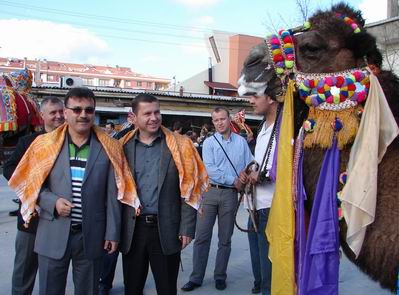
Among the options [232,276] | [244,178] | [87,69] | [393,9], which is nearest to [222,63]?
[393,9]

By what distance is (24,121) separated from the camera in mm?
6703

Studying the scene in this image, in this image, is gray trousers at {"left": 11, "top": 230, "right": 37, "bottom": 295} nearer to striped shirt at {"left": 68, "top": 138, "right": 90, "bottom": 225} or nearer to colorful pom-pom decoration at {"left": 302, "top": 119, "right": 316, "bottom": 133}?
striped shirt at {"left": 68, "top": 138, "right": 90, "bottom": 225}

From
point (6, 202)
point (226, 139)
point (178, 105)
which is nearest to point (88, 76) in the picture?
point (178, 105)

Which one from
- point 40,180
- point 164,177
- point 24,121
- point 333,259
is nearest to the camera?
point 333,259

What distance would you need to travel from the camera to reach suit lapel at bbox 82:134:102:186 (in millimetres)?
3105

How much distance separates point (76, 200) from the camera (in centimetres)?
311

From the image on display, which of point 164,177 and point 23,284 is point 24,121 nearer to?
point 23,284

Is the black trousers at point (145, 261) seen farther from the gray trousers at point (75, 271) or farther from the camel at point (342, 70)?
the camel at point (342, 70)

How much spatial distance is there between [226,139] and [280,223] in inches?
115

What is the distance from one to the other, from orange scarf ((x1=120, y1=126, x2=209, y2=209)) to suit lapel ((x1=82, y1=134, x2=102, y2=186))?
0.95 feet

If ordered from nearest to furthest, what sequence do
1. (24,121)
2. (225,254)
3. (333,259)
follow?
(333,259)
(225,254)
(24,121)

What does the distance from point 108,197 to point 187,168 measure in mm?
605

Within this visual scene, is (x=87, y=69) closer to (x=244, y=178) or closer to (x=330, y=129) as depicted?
(x=244, y=178)

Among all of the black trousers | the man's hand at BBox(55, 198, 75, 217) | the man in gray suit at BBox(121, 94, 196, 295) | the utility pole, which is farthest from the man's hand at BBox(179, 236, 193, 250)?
the utility pole
